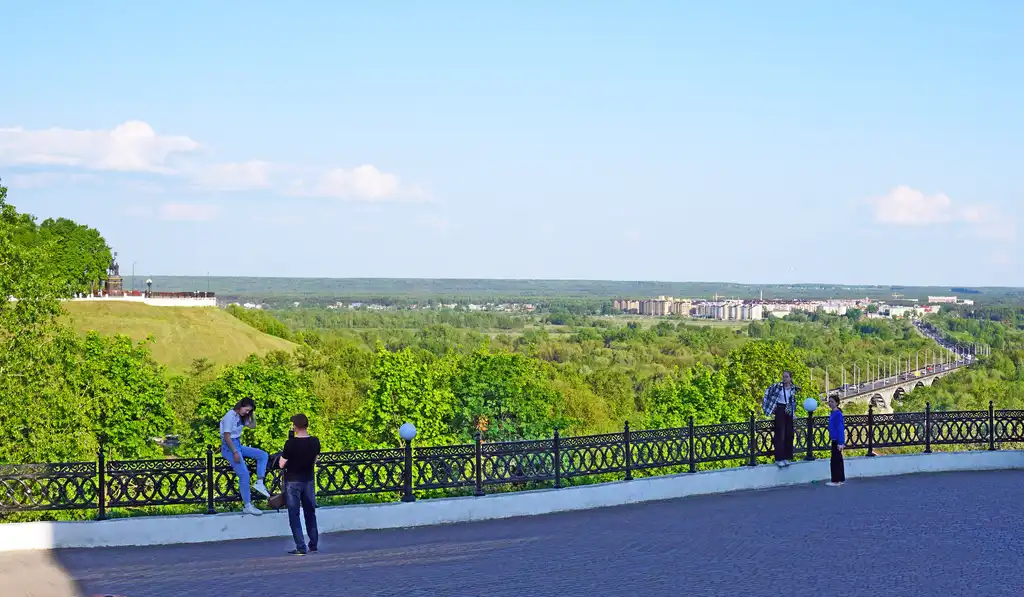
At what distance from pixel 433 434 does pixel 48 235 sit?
65763mm

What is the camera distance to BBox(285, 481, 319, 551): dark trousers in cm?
1215

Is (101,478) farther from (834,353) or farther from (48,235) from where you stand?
(834,353)

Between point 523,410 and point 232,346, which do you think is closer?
point 523,410

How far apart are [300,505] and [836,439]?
346 inches

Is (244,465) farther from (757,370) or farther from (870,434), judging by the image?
(757,370)

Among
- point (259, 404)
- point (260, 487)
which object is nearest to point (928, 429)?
point (260, 487)

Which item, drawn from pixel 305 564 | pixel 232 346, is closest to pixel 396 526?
pixel 305 564

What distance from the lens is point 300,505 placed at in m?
12.3

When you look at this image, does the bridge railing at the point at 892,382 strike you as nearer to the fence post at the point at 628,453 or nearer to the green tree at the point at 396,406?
the green tree at the point at 396,406

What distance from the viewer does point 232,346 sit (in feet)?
436

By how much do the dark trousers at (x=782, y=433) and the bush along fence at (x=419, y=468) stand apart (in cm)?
38

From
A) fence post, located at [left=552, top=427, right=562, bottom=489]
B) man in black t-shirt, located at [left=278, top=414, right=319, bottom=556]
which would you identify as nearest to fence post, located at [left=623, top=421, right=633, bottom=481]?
fence post, located at [left=552, top=427, right=562, bottom=489]

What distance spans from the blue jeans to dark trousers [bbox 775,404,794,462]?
8340 millimetres

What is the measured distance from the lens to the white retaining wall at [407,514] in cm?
1291
